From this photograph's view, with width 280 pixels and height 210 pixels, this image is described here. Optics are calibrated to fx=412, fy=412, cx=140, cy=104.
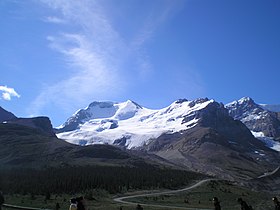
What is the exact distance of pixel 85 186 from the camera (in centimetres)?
11112

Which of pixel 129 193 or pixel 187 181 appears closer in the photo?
pixel 129 193

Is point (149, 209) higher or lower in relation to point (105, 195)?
lower

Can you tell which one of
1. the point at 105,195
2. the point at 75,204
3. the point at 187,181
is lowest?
the point at 75,204

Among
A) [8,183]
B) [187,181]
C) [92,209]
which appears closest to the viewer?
[92,209]

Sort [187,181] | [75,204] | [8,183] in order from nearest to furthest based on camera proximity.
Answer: [75,204] → [8,183] → [187,181]

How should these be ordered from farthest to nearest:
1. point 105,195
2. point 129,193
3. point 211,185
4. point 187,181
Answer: point 187,181 → point 211,185 → point 129,193 → point 105,195

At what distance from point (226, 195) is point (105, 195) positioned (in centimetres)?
3213

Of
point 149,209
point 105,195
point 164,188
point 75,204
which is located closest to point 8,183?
point 105,195

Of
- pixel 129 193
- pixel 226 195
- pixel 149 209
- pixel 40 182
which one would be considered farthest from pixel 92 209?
pixel 40 182

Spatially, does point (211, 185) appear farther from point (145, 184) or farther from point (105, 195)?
point (105, 195)

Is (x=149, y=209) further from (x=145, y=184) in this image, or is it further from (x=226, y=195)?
(x=145, y=184)

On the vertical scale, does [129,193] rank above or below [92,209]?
above

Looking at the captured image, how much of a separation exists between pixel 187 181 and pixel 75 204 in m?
124

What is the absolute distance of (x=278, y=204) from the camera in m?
28.8
